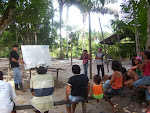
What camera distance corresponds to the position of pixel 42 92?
8.46 feet

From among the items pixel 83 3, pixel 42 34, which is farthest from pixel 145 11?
→ pixel 42 34

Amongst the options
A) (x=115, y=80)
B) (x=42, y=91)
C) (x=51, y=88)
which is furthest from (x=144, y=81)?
(x=42, y=91)

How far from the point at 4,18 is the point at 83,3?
673 inches

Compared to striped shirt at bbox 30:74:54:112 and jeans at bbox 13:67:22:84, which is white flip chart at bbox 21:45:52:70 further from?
striped shirt at bbox 30:74:54:112

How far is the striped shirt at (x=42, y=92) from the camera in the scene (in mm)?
2547

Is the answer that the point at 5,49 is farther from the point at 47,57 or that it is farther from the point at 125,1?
the point at 125,1

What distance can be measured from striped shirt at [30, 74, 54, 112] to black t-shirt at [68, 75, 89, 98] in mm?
462

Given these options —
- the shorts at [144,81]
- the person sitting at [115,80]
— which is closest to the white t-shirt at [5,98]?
the person sitting at [115,80]

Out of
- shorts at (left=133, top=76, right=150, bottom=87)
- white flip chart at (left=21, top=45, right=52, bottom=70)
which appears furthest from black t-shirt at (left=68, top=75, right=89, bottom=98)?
white flip chart at (left=21, top=45, right=52, bottom=70)

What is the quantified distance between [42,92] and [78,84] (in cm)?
71

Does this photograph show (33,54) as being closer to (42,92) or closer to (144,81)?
(42,92)

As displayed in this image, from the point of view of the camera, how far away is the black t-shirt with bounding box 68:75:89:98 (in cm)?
284

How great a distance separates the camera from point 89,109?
3777 mm

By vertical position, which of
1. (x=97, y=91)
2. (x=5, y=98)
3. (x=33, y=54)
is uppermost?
(x=33, y=54)
